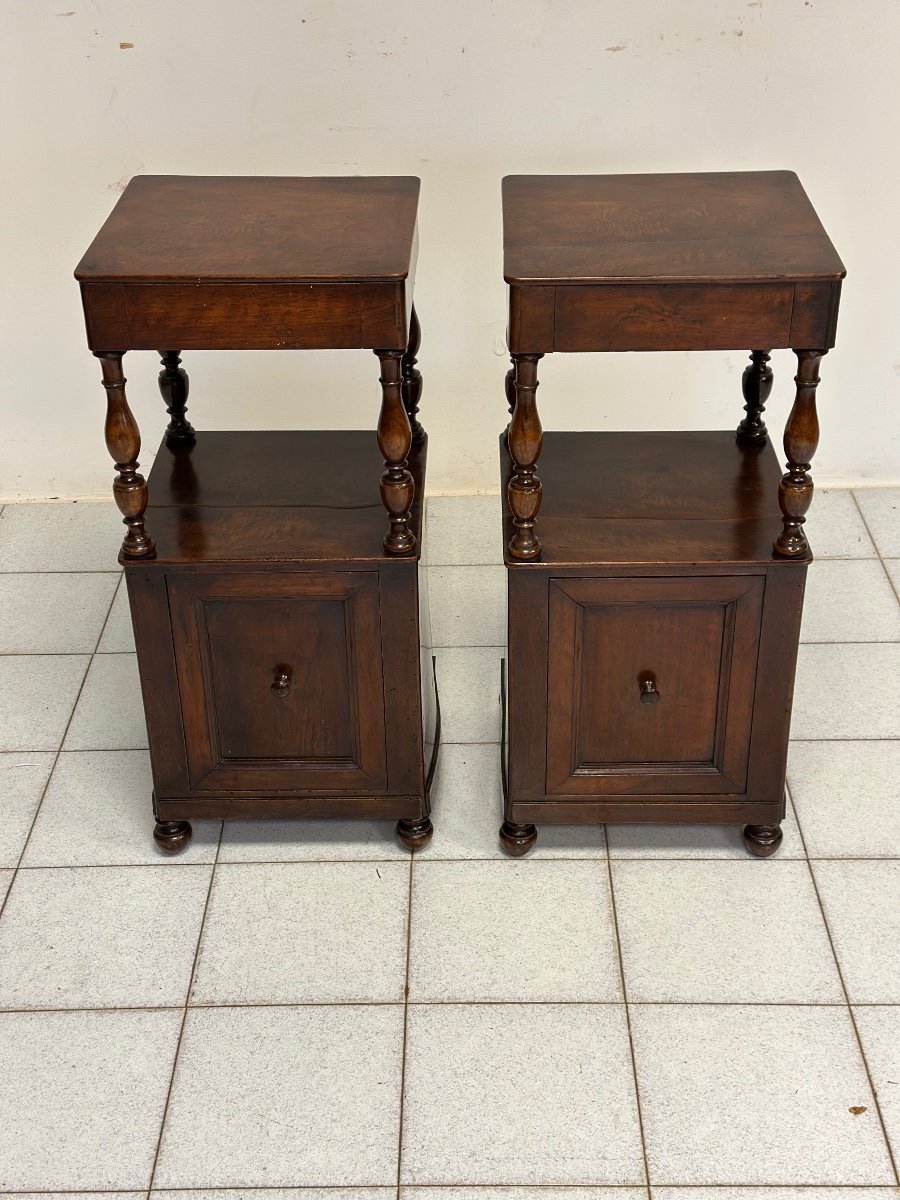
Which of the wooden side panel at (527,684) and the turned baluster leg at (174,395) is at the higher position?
the turned baluster leg at (174,395)

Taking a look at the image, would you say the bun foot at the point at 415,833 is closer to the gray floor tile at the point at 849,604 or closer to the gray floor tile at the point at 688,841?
the gray floor tile at the point at 688,841

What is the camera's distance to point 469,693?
3781 millimetres

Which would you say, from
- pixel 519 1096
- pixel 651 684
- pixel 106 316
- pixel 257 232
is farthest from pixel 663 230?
pixel 519 1096

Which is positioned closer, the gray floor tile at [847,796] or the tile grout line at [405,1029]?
the tile grout line at [405,1029]

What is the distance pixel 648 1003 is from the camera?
9.62 ft

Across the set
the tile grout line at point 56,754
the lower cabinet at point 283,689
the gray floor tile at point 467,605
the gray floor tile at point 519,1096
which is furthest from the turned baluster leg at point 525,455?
the tile grout line at point 56,754

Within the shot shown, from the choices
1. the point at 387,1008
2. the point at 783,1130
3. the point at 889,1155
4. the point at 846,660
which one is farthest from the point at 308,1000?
the point at 846,660

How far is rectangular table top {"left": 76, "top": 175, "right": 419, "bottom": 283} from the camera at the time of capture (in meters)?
2.69

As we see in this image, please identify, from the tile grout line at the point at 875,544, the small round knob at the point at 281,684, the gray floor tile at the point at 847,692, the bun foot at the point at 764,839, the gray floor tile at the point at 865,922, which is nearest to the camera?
the gray floor tile at the point at 865,922

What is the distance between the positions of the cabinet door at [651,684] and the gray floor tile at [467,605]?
835mm

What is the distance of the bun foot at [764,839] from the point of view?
3250 mm

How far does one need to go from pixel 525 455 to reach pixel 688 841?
1.02 metres

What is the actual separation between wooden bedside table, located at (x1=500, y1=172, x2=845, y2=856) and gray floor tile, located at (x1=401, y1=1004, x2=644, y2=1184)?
1.56ft

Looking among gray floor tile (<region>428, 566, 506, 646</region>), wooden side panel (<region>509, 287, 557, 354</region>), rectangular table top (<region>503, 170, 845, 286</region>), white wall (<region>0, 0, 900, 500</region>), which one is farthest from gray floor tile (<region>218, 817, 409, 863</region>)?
white wall (<region>0, 0, 900, 500</region>)
